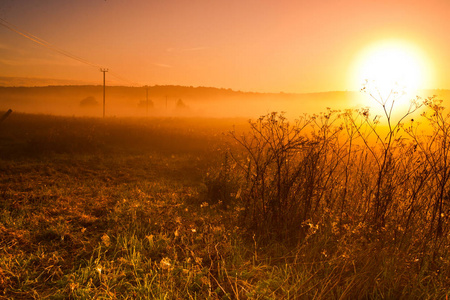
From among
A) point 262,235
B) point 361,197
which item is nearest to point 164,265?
point 262,235

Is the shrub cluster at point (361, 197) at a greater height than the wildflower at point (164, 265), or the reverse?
the shrub cluster at point (361, 197)

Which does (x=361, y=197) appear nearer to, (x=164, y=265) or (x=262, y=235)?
(x=262, y=235)

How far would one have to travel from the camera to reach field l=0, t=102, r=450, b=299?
279cm

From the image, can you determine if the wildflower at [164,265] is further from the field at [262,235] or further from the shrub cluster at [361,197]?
the shrub cluster at [361,197]

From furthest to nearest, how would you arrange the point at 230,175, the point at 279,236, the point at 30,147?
the point at 30,147 < the point at 230,175 < the point at 279,236

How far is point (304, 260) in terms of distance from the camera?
3.32m

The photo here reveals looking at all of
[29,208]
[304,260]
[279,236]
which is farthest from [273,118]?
[29,208]

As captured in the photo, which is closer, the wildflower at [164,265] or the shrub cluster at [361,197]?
the wildflower at [164,265]

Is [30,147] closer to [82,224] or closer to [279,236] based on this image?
[82,224]

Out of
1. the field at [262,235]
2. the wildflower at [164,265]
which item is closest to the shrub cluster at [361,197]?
the field at [262,235]

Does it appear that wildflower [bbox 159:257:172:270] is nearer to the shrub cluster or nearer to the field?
the field

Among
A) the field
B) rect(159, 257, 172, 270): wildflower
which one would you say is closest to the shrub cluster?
the field

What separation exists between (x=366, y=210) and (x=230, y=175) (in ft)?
12.1

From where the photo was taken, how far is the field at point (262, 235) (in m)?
2.79
